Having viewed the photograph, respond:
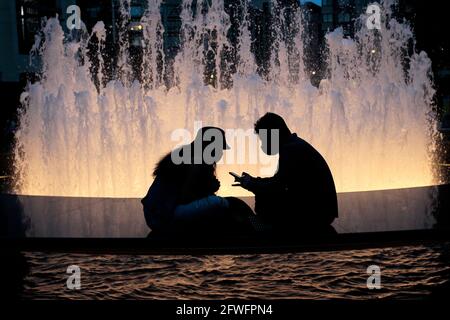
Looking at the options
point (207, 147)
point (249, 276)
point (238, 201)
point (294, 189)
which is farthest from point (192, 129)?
point (207, 147)

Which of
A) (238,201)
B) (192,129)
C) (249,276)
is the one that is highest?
(192,129)

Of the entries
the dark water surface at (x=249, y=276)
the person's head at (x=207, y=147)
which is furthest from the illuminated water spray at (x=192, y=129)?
the person's head at (x=207, y=147)

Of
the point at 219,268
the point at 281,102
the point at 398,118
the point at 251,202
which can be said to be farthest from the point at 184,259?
the point at 398,118

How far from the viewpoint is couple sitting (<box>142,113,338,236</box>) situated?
4.03 meters

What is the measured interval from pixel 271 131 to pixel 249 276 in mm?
1507

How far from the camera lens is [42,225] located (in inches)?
185

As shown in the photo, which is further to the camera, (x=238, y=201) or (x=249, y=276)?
(x=249, y=276)

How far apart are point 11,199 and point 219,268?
2.41 m

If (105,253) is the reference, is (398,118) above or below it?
above

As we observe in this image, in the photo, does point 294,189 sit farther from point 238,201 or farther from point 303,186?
point 238,201

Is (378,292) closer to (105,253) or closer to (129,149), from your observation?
(105,253)

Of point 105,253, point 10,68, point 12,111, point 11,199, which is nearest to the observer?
point 105,253

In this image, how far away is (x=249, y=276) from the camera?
518cm
